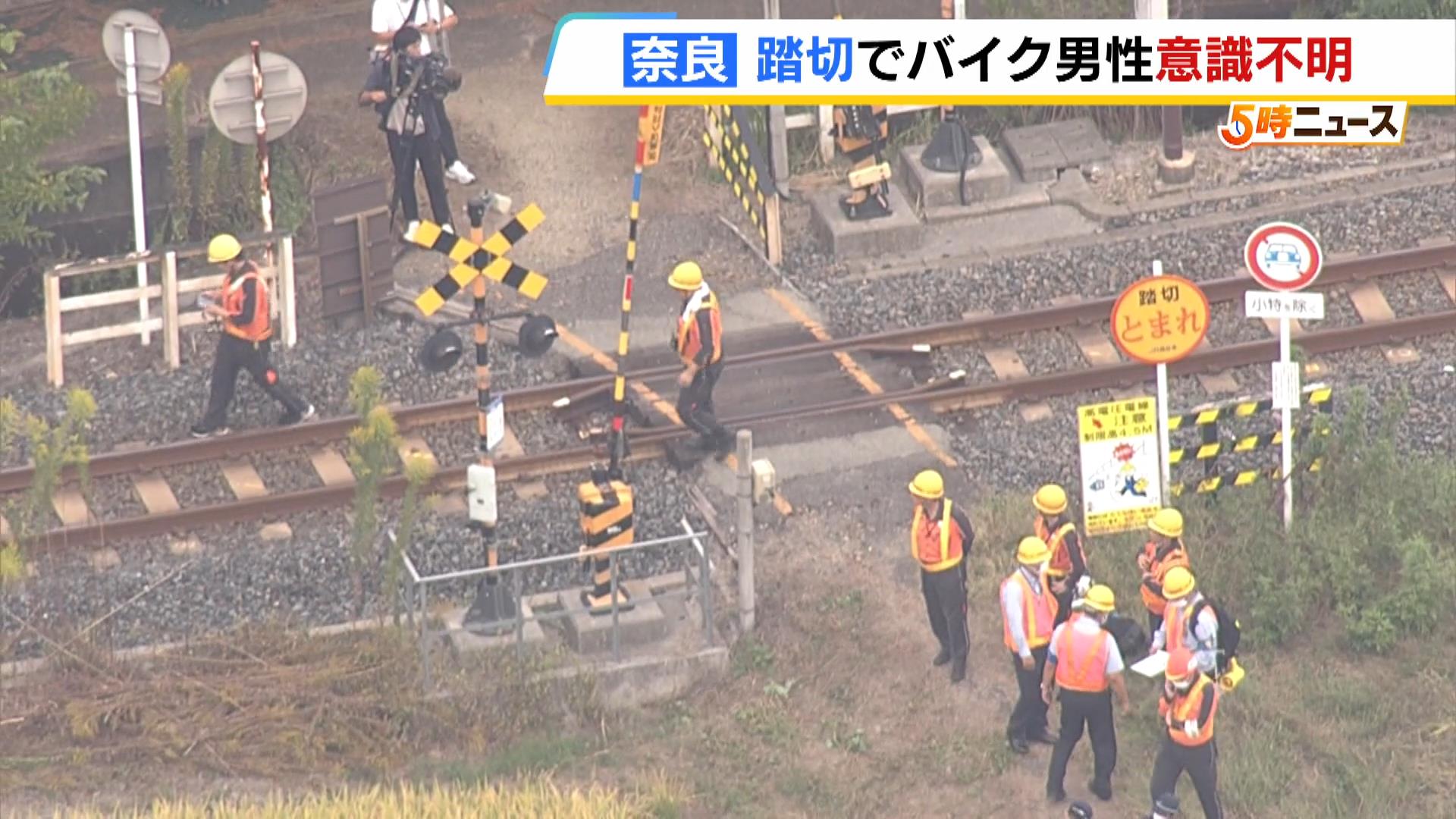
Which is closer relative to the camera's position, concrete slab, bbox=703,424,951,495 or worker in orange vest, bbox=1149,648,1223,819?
worker in orange vest, bbox=1149,648,1223,819

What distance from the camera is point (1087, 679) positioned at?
1628 centimetres

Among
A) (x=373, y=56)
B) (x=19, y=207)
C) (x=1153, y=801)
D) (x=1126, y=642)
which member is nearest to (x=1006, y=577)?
(x=1126, y=642)

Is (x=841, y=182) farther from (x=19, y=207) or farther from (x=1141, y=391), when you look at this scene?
(x=19, y=207)

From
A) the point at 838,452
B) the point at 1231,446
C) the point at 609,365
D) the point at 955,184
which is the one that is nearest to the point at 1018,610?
the point at 1231,446

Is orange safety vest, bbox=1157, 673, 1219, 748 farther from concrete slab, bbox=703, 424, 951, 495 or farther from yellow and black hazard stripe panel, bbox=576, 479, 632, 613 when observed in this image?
concrete slab, bbox=703, 424, 951, 495

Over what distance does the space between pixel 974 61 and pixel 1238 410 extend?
6188mm

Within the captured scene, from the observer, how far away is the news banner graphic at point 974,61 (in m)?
13.2

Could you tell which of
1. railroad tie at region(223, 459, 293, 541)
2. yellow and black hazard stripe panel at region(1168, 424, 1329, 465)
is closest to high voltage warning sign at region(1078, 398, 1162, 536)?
yellow and black hazard stripe panel at region(1168, 424, 1329, 465)

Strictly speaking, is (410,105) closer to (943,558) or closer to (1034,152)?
(1034,152)

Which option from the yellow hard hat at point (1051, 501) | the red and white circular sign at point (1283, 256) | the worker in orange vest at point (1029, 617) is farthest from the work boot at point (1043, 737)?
the red and white circular sign at point (1283, 256)

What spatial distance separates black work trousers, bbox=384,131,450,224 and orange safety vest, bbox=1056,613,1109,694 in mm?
8024

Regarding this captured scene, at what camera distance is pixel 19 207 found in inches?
873

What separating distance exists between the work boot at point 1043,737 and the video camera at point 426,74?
8.00 metres

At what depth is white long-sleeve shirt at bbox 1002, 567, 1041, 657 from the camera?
1680 cm
